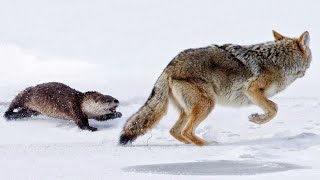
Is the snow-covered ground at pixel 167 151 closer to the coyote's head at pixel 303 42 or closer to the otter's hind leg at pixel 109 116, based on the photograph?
the otter's hind leg at pixel 109 116

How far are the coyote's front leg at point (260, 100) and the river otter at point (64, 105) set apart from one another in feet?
8.84

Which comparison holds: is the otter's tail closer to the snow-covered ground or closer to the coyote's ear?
the snow-covered ground

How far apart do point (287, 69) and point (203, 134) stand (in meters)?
1.45

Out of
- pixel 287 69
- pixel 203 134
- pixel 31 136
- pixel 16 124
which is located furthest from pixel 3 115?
pixel 287 69

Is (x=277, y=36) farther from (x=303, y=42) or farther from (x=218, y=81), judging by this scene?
(x=218, y=81)

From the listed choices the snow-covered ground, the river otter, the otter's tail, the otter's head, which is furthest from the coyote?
the otter's head

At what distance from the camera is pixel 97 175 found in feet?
19.0

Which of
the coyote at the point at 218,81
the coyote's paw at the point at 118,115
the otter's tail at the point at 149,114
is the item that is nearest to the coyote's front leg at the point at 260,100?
the coyote at the point at 218,81

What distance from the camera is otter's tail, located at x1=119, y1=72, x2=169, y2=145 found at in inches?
302

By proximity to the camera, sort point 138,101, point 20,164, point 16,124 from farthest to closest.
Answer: point 138,101 < point 16,124 < point 20,164

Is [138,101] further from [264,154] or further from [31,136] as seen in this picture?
[264,154]

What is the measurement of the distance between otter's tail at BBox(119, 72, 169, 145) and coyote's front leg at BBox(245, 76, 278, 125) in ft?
3.63

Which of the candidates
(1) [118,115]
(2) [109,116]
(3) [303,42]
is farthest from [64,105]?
(3) [303,42]

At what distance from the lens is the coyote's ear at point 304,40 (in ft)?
28.3
